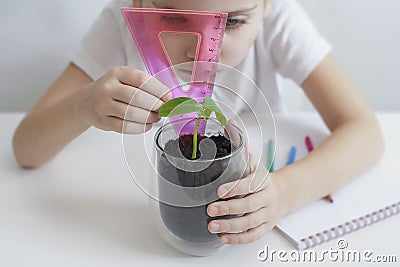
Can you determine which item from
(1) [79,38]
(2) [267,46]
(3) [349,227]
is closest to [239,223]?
(3) [349,227]

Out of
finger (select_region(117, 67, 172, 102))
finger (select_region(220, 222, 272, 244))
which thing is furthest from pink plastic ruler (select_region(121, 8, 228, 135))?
finger (select_region(220, 222, 272, 244))

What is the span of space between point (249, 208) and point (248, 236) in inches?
1.1

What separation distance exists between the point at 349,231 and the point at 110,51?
449 mm

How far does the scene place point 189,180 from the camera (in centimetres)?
53

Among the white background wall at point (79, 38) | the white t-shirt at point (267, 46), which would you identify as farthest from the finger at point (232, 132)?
the white background wall at point (79, 38)

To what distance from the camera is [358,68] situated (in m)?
1.15

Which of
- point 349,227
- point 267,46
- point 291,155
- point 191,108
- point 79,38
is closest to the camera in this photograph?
point 191,108

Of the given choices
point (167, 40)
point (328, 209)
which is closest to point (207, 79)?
point (167, 40)

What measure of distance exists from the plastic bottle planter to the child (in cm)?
1

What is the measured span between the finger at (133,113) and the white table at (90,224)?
0.38ft

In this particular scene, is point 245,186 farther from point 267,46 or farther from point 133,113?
point 267,46

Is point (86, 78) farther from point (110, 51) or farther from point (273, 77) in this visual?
point (273, 77)

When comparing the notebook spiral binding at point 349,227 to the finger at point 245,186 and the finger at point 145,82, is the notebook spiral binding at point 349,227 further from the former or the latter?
the finger at point 145,82

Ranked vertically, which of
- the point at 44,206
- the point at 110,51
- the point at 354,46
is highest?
the point at 354,46
